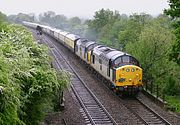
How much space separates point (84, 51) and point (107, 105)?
17.8 m

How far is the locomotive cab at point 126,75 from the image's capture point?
26650mm

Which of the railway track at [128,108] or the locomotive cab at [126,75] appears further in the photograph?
the locomotive cab at [126,75]

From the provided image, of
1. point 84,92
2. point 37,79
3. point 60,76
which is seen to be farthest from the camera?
point 84,92

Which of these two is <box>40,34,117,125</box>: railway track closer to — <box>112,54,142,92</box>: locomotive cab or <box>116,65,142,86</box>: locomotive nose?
<box>112,54,142,92</box>: locomotive cab

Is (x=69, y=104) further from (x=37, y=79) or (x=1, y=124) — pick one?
(x=1, y=124)

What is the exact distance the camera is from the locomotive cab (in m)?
26.6

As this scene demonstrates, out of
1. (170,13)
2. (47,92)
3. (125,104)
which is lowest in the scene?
(125,104)

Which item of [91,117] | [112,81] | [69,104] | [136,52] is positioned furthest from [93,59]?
[91,117]

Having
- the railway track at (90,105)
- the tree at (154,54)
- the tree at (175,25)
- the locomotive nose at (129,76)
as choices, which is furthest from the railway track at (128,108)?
the tree at (154,54)

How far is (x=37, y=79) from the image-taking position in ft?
53.7

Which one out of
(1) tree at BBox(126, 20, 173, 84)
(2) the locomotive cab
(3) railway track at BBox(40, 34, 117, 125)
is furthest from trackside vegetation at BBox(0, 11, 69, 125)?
(1) tree at BBox(126, 20, 173, 84)

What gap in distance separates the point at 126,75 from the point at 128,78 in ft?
0.94

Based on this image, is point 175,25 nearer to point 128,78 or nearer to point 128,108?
point 128,78

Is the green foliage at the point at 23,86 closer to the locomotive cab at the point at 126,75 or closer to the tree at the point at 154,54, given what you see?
the locomotive cab at the point at 126,75
